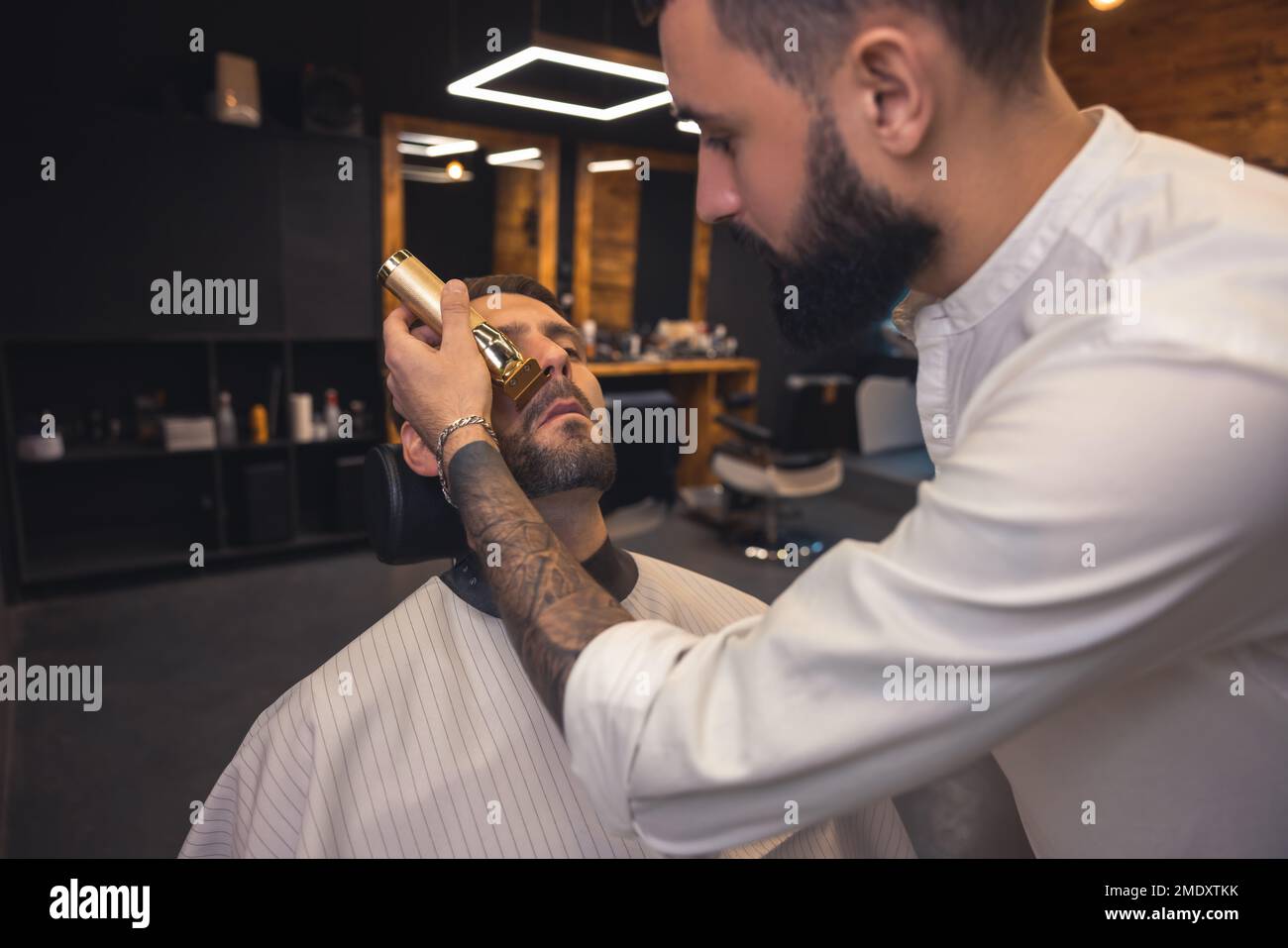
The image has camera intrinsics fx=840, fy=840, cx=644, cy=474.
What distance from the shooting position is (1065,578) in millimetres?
589

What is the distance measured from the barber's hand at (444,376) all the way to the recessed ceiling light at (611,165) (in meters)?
4.88

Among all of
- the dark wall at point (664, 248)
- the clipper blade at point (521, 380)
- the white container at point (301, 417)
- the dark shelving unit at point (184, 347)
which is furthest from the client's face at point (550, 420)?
the dark wall at point (664, 248)

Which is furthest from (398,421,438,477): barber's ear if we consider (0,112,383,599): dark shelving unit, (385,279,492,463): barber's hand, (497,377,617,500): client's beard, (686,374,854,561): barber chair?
(686,374,854,561): barber chair

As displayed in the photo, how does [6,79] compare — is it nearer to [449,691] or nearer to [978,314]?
[449,691]

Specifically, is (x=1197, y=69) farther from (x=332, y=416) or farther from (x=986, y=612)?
(x=986, y=612)

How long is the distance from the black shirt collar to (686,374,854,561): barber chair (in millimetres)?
2948

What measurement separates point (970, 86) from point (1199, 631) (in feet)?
1.56

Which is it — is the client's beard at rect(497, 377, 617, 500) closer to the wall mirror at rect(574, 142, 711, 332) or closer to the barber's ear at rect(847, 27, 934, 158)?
the barber's ear at rect(847, 27, 934, 158)

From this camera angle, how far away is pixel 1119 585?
1.93ft

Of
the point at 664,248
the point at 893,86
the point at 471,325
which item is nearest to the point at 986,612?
the point at 893,86

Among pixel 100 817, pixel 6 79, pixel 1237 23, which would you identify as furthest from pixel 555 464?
pixel 1237 23

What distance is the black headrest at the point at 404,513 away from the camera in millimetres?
1283

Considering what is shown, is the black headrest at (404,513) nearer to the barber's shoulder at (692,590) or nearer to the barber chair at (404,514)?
the barber chair at (404,514)

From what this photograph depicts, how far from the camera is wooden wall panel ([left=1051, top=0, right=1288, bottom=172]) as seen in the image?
4195mm
